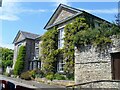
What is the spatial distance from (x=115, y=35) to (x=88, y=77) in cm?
281

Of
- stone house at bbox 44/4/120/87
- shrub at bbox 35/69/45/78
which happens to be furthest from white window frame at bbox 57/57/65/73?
stone house at bbox 44/4/120/87

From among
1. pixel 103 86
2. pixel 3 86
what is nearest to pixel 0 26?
pixel 3 86

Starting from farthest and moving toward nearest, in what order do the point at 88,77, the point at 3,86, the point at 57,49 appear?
the point at 57,49
the point at 88,77
the point at 3,86

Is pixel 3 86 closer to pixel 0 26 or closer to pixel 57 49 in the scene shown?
pixel 0 26

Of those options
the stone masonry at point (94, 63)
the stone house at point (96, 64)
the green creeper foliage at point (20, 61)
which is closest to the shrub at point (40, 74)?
the green creeper foliage at point (20, 61)

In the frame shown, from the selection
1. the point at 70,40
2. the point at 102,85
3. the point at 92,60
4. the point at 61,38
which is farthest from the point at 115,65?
the point at 61,38

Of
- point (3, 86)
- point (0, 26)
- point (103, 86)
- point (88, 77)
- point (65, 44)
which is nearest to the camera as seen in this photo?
point (3, 86)

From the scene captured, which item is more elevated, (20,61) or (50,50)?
(50,50)

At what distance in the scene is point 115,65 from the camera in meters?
10.2

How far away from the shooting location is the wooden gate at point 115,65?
1005 centimetres

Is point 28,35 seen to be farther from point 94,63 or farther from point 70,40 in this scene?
point 94,63

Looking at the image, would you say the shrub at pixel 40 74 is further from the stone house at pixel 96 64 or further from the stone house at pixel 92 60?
the stone house at pixel 96 64

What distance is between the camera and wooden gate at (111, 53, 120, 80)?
396 inches

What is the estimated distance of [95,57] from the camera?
11.0 metres
